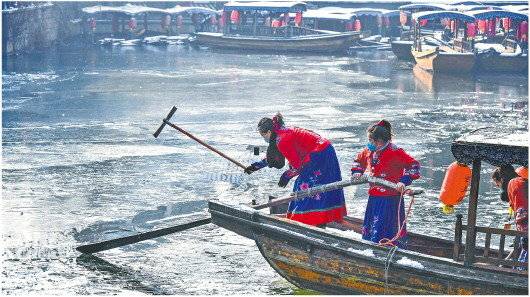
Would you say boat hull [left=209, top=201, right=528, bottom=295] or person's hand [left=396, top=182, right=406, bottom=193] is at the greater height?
person's hand [left=396, top=182, right=406, bottom=193]

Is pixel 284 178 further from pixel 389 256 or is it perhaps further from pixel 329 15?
pixel 329 15

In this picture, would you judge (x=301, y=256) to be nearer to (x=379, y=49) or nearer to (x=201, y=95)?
(x=201, y=95)

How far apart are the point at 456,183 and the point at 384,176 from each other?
724 mm

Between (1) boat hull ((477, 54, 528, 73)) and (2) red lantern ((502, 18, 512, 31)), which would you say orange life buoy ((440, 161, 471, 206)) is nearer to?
(1) boat hull ((477, 54, 528, 73))

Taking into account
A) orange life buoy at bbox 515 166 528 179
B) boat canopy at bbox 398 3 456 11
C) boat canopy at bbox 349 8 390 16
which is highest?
boat canopy at bbox 398 3 456 11

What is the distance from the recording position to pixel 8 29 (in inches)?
1570

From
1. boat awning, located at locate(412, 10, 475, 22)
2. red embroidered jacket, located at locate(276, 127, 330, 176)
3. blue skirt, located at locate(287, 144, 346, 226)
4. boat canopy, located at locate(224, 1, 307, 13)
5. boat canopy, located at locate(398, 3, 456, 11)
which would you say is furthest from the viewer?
boat canopy, located at locate(224, 1, 307, 13)

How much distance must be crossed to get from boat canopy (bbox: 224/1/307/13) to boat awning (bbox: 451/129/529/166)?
3926 cm

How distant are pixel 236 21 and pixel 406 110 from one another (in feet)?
84.0

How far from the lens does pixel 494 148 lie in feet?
24.4

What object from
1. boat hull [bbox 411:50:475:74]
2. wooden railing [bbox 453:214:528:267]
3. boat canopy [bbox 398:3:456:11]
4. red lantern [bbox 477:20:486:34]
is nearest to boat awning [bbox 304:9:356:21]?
boat canopy [bbox 398:3:456:11]

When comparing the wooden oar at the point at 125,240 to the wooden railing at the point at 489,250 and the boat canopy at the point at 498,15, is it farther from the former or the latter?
the boat canopy at the point at 498,15

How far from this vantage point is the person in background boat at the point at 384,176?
8.39m

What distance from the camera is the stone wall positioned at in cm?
4003
